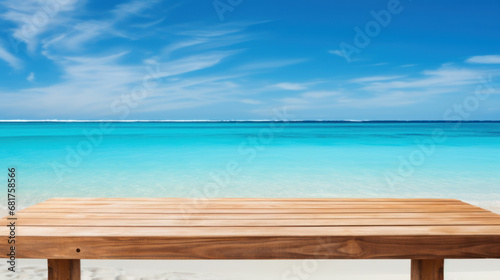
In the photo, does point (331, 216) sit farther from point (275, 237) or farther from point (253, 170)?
point (253, 170)

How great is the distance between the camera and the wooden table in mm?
1516

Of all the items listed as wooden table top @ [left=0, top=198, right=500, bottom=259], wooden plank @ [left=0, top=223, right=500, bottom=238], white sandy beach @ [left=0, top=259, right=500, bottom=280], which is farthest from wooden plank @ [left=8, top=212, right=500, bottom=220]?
white sandy beach @ [left=0, top=259, right=500, bottom=280]

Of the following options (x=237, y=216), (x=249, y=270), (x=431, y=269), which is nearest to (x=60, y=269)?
(x=237, y=216)

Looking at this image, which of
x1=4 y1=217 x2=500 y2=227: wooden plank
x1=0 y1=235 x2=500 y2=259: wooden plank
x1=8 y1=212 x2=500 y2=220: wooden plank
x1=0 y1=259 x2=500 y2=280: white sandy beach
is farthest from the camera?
x1=0 y1=259 x2=500 y2=280: white sandy beach

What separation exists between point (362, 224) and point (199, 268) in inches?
88.4

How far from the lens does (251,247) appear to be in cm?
153

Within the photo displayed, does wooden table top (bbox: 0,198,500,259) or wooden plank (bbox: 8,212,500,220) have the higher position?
wooden plank (bbox: 8,212,500,220)

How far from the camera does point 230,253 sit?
1.53 meters

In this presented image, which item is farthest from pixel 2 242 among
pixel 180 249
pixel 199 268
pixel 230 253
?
pixel 199 268

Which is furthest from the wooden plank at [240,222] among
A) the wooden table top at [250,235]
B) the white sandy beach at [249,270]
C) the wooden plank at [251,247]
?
the white sandy beach at [249,270]

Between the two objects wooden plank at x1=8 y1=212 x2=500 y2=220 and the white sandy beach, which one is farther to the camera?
the white sandy beach

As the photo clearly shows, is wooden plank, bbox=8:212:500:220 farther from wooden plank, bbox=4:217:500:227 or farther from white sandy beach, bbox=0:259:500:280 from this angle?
white sandy beach, bbox=0:259:500:280

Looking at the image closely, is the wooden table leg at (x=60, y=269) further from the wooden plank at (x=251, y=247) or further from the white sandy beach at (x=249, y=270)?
the white sandy beach at (x=249, y=270)

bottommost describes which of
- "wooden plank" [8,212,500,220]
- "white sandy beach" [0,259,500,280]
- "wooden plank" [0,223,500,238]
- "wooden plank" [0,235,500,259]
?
"white sandy beach" [0,259,500,280]
